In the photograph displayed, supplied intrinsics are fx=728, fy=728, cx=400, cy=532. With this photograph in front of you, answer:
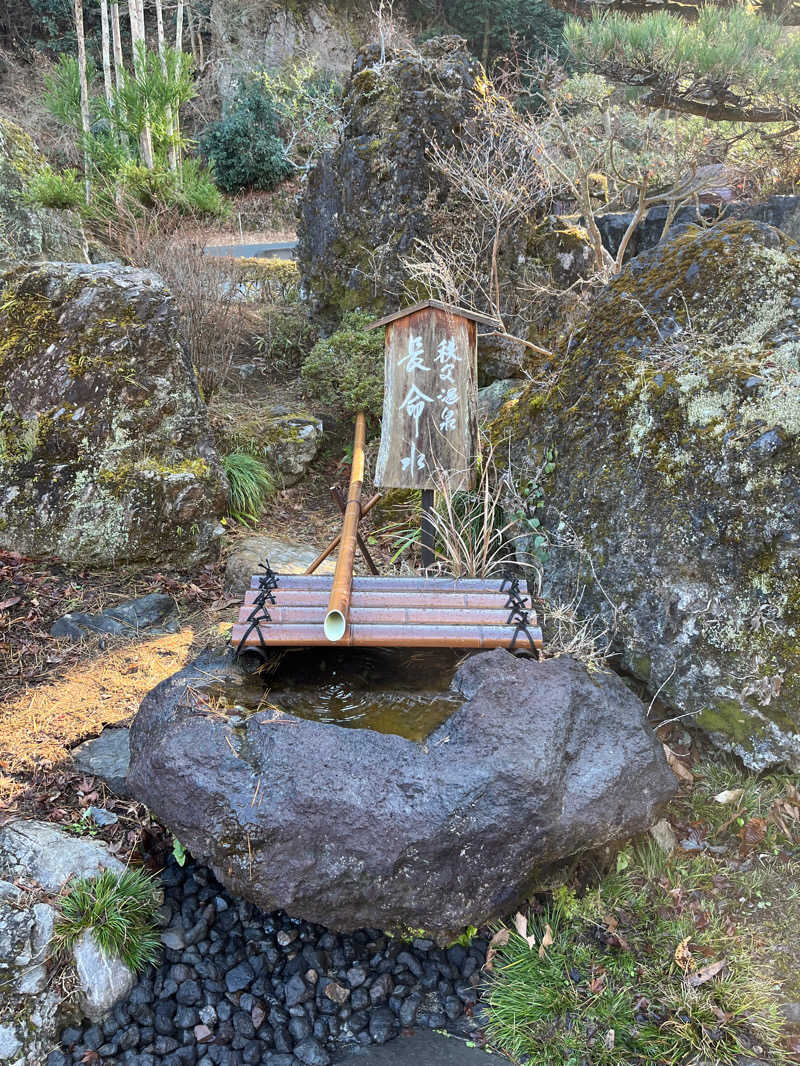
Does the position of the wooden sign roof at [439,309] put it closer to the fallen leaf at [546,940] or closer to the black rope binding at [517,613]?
the black rope binding at [517,613]

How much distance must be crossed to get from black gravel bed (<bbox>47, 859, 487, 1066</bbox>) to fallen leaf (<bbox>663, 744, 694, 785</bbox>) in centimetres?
122

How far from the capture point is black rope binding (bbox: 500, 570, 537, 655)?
10.5 feet

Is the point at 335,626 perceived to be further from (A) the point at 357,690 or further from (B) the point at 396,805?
(B) the point at 396,805

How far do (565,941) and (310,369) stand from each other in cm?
→ 529

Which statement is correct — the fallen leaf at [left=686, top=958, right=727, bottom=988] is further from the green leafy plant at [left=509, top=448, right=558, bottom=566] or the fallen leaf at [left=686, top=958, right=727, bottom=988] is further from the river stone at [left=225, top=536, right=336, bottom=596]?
the river stone at [left=225, top=536, right=336, bottom=596]

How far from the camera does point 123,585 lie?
16.8 feet

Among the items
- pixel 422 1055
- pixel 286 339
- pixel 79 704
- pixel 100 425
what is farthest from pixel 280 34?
pixel 422 1055

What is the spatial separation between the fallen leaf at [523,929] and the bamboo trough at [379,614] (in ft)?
3.48

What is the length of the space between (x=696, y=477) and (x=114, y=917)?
3.06 m

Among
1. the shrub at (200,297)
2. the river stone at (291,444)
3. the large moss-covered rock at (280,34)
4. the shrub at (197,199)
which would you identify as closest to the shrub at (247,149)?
the large moss-covered rock at (280,34)

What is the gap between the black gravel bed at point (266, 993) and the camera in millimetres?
2607

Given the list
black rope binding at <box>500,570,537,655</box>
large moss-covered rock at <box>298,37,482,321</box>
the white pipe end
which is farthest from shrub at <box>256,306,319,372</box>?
the white pipe end

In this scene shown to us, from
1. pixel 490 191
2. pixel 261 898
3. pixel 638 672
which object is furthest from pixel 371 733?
pixel 490 191

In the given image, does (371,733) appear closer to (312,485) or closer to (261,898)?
(261,898)
